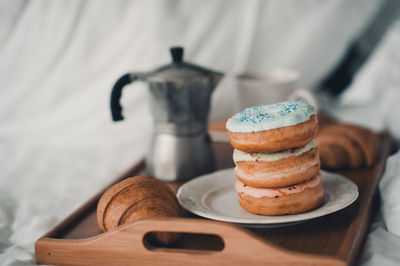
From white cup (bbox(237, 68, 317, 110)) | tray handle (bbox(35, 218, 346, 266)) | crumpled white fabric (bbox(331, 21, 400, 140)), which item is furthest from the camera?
crumpled white fabric (bbox(331, 21, 400, 140))

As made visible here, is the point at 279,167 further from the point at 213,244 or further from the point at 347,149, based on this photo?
the point at 347,149

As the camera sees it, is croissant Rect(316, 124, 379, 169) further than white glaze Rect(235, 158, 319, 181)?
Yes

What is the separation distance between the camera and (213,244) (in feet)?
2.40

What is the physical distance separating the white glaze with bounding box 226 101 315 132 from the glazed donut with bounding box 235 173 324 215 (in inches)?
4.1

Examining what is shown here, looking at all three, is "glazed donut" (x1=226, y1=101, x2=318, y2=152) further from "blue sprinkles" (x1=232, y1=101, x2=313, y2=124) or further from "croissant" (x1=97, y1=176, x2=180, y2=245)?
"croissant" (x1=97, y1=176, x2=180, y2=245)

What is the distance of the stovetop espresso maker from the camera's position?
978 millimetres

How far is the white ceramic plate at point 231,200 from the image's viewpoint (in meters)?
0.73

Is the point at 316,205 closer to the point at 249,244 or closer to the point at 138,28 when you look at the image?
the point at 249,244

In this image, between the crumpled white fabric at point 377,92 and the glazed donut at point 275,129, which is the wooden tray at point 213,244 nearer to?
the glazed donut at point 275,129

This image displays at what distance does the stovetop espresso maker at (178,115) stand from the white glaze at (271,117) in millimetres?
210

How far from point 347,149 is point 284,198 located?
0.37m

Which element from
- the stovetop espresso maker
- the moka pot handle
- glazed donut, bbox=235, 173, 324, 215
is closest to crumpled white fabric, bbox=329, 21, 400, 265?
glazed donut, bbox=235, 173, 324, 215

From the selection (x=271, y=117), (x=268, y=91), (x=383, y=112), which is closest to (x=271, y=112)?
(x=271, y=117)

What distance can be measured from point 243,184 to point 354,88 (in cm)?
108
